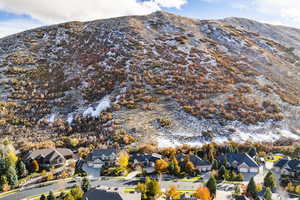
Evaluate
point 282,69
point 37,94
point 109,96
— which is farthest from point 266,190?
point 282,69

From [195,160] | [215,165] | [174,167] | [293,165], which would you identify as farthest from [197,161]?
[293,165]

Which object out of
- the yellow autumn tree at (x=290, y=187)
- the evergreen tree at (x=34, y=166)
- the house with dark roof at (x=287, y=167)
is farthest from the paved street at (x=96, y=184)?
the house with dark roof at (x=287, y=167)

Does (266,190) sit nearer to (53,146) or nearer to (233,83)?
(53,146)

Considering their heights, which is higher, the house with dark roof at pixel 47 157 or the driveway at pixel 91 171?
the house with dark roof at pixel 47 157

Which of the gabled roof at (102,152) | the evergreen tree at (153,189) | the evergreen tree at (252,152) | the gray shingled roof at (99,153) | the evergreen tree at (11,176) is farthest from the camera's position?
the evergreen tree at (252,152)

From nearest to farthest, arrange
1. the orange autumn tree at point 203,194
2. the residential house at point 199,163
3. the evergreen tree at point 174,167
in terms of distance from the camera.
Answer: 1. the orange autumn tree at point 203,194
2. the evergreen tree at point 174,167
3. the residential house at point 199,163

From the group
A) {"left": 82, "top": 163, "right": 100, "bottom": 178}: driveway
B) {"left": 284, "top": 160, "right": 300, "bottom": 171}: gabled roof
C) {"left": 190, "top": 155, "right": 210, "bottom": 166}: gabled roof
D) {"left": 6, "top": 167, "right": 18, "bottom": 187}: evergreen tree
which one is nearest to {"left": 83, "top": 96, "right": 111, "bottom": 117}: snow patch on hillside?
{"left": 82, "top": 163, "right": 100, "bottom": 178}: driveway

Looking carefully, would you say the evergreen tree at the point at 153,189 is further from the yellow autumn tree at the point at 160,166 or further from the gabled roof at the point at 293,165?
the gabled roof at the point at 293,165

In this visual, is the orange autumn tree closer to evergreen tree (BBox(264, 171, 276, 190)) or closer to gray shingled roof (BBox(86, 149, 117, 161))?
evergreen tree (BBox(264, 171, 276, 190))
